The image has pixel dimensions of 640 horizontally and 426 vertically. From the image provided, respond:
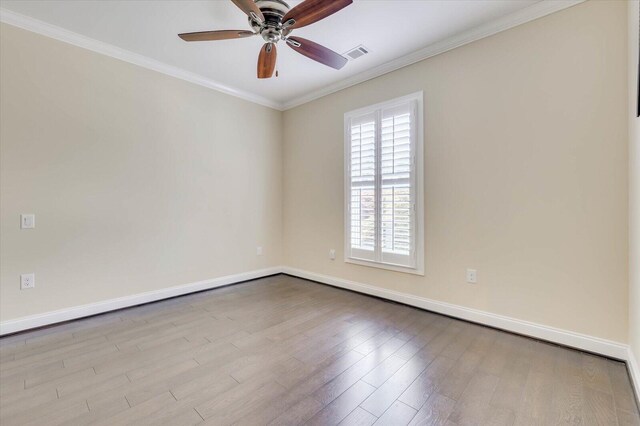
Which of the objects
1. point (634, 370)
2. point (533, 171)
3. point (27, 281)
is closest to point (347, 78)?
point (533, 171)

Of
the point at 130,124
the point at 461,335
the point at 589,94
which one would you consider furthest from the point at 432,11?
the point at 130,124

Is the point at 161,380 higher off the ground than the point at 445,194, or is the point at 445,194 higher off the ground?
the point at 445,194

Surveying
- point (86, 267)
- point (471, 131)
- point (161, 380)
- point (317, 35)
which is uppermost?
point (317, 35)

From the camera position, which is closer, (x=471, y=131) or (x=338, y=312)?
(x=471, y=131)

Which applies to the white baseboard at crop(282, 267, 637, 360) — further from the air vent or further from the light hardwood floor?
the air vent

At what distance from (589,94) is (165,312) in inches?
167

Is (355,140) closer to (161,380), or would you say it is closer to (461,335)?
(461,335)

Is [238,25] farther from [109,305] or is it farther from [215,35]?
[109,305]

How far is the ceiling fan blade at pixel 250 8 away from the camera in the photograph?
1759mm

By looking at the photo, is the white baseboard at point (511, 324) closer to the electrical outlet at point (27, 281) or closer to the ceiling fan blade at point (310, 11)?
the ceiling fan blade at point (310, 11)

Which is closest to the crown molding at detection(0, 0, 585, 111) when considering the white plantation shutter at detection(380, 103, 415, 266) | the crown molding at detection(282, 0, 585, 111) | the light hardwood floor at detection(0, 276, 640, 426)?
the crown molding at detection(282, 0, 585, 111)

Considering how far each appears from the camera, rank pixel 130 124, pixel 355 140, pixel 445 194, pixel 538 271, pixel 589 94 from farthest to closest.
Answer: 1. pixel 355 140
2. pixel 130 124
3. pixel 445 194
4. pixel 538 271
5. pixel 589 94

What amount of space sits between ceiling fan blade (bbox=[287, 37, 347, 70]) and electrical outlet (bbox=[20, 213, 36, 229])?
273 centimetres

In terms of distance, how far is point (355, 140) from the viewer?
367 centimetres
